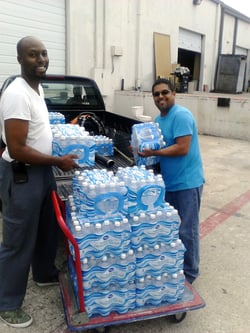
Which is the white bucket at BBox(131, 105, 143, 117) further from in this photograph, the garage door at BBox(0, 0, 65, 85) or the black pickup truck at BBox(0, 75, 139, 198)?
the black pickup truck at BBox(0, 75, 139, 198)

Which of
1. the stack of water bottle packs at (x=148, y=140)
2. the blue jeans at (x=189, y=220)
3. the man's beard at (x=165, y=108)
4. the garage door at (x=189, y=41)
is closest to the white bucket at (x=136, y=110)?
the garage door at (x=189, y=41)

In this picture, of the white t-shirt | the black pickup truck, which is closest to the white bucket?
the black pickup truck

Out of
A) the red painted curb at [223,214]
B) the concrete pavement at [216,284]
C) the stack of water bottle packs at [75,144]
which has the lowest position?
the concrete pavement at [216,284]

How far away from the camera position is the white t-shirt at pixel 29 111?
2.07 m

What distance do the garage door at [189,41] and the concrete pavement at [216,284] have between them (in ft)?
37.7

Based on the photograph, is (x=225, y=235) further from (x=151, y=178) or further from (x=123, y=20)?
(x=123, y=20)

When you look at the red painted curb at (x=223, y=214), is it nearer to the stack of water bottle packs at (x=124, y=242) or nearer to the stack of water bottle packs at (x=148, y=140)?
the stack of water bottle packs at (x=148, y=140)

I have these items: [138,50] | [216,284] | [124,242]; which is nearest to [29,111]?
[124,242]

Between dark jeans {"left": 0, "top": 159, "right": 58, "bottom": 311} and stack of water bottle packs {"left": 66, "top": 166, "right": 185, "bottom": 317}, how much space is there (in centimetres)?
24

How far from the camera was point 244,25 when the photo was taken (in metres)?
21.1

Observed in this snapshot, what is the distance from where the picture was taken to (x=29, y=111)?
2.13 metres

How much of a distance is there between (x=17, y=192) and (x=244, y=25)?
22590 mm

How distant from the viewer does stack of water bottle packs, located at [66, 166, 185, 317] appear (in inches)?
84.5

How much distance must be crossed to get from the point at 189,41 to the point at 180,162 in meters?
15.1
